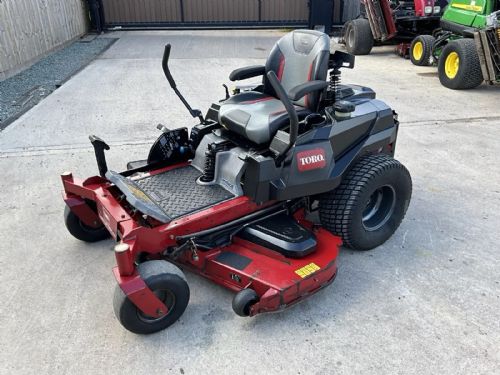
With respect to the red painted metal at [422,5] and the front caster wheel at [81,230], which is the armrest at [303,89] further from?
the red painted metal at [422,5]

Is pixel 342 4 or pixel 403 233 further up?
pixel 342 4

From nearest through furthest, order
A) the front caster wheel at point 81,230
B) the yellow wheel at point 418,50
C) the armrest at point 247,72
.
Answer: the front caster wheel at point 81,230
the armrest at point 247,72
the yellow wheel at point 418,50

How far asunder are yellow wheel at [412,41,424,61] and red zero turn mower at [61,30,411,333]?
222 inches

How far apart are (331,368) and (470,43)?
6.03 meters

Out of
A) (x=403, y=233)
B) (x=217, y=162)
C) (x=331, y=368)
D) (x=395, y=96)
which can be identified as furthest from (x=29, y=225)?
(x=395, y=96)

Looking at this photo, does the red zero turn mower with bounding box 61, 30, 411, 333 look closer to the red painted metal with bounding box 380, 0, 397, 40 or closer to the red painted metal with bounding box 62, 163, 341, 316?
the red painted metal with bounding box 62, 163, 341, 316

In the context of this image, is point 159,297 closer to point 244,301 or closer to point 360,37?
point 244,301

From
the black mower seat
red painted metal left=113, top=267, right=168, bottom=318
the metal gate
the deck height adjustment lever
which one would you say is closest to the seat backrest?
the black mower seat

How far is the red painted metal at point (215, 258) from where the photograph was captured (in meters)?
2.20

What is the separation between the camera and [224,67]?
8.29 m

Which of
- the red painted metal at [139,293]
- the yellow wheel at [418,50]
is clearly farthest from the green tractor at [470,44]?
the red painted metal at [139,293]

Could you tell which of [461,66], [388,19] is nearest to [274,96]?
[461,66]

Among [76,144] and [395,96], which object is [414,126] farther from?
[76,144]

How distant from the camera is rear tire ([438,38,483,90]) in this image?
6508 mm
